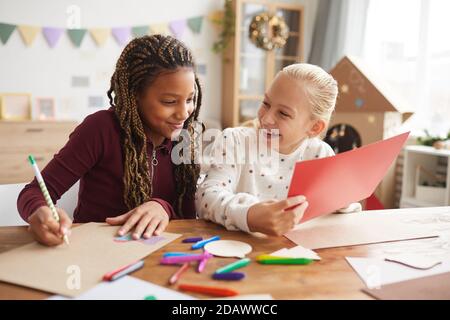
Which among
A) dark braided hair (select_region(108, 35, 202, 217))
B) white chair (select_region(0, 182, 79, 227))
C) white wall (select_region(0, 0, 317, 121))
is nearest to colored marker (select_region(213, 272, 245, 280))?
dark braided hair (select_region(108, 35, 202, 217))

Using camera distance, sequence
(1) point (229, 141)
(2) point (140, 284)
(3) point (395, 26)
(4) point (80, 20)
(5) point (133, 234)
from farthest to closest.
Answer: (4) point (80, 20) < (3) point (395, 26) < (1) point (229, 141) < (5) point (133, 234) < (2) point (140, 284)

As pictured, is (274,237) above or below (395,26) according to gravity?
below

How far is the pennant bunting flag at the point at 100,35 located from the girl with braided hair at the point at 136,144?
2.85 meters

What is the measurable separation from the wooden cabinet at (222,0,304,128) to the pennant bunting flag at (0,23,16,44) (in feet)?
6.17

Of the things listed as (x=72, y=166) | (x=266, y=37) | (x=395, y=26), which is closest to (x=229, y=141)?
(x=72, y=166)

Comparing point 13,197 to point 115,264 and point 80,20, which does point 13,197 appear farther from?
point 80,20

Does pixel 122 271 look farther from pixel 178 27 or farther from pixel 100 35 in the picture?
pixel 178 27

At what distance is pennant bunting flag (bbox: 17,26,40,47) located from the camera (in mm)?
3533

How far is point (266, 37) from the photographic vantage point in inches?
162

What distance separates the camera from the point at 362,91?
2.76 m

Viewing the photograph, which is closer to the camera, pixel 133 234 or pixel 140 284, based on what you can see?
pixel 140 284

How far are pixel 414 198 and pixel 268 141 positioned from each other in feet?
6.76

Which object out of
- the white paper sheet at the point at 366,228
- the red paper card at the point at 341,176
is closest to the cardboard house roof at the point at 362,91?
the white paper sheet at the point at 366,228

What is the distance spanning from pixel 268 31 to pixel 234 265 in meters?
3.80
